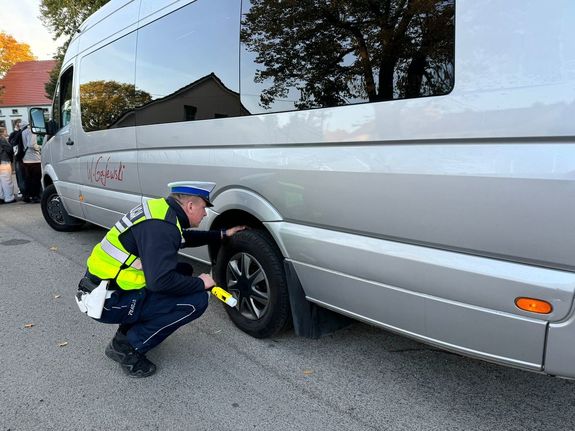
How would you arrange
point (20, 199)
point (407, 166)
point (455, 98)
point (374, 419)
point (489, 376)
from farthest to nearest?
point (20, 199), point (489, 376), point (374, 419), point (407, 166), point (455, 98)

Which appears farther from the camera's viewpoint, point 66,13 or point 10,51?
point 10,51

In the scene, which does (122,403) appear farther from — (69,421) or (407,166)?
(407,166)

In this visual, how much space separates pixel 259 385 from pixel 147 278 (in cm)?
90

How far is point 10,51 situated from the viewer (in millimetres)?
32188

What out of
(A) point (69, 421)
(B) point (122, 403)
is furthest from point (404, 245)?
(A) point (69, 421)

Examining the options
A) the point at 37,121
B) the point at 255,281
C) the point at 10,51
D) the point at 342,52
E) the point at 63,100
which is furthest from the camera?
the point at 10,51

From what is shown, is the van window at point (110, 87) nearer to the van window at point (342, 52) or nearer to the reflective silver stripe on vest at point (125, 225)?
the van window at point (342, 52)

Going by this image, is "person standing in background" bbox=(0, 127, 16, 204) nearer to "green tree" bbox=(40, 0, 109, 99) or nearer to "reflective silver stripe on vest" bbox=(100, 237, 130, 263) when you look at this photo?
"green tree" bbox=(40, 0, 109, 99)

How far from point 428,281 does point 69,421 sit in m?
1.93

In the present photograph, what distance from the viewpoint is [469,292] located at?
1.86m

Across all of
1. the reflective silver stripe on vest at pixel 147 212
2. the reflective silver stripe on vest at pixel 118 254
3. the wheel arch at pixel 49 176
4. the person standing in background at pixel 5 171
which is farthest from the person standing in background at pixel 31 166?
the reflective silver stripe on vest at pixel 147 212

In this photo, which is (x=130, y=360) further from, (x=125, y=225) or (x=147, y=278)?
(x=125, y=225)

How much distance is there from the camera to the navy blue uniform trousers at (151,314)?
2.61 metres

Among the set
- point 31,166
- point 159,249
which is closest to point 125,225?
point 159,249
